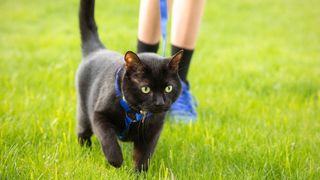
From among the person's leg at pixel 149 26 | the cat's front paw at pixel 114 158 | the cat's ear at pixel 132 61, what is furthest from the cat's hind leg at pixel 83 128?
the person's leg at pixel 149 26

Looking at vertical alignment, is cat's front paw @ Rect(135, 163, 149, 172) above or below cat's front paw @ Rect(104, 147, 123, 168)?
below

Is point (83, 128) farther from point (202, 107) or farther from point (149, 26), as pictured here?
point (202, 107)

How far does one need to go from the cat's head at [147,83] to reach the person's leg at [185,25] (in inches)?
31.8

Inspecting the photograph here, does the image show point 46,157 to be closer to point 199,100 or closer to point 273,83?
point 199,100

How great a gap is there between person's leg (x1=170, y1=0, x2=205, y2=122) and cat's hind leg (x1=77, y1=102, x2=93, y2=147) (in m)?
0.62

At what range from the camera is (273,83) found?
400 cm

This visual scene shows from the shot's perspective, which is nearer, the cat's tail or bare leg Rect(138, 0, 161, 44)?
the cat's tail

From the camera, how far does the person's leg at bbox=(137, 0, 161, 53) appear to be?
273cm

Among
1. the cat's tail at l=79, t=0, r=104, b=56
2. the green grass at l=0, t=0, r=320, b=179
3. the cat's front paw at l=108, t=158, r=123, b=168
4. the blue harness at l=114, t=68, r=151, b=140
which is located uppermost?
the cat's tail at l=79, t=0, r=104, b=56

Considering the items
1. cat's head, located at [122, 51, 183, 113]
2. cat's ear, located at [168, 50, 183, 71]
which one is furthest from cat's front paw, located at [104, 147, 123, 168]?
cat's ear, located at [168, 50, 183, 71]

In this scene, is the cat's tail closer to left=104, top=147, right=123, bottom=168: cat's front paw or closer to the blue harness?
the blue harness

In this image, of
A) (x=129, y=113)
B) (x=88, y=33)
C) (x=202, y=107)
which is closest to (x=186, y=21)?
(x=88, y=33)

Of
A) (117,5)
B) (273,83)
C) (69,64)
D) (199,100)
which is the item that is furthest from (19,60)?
(117,5)

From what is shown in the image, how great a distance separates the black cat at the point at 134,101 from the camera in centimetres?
192
